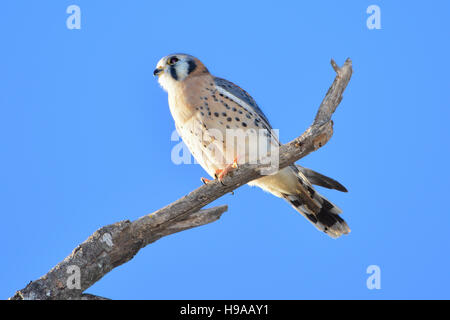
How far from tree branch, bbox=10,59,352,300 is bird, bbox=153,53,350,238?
2.18ft

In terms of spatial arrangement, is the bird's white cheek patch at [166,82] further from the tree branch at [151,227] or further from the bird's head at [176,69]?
the tree branch at [151,227]

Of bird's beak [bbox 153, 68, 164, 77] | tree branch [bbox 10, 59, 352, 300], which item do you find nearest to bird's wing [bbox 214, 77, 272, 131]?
bird's beak [bbox 153, 68, 164, 77]

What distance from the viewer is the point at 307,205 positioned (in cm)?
598

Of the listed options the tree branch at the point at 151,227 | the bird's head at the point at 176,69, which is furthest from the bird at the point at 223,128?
the tree branch at the point at 151,227

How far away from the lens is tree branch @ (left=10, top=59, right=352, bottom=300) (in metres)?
4.29

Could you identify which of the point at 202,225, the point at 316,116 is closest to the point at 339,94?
the point at 316,116

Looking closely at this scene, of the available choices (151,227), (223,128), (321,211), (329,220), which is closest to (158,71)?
(223,128)

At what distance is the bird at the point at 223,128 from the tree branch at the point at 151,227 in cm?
67

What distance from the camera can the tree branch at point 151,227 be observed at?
14.1ft

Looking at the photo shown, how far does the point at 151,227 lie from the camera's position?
Answer: 4617 millimetres

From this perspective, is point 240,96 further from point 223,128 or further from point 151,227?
point 151,227

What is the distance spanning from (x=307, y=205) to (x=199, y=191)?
1654 millimetres

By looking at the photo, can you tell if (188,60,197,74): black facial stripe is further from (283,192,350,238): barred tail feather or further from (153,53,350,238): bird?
(283,192,350,238): barred tail feather
